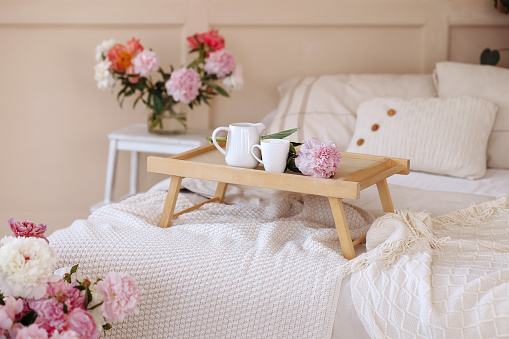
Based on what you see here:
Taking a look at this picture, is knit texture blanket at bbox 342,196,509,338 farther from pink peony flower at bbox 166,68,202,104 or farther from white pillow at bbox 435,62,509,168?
pink peony flower at bbox 166,68,202,104

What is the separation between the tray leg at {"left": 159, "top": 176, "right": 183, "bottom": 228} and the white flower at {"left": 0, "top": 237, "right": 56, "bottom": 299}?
19.8 inches

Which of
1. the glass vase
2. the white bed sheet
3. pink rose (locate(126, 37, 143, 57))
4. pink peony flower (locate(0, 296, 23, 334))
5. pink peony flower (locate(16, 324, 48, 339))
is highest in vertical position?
pink rose (locate(126, 37, 143, 57))

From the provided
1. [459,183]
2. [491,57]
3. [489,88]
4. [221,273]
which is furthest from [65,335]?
[491,57]

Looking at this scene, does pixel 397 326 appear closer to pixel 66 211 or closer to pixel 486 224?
pixel 486 224

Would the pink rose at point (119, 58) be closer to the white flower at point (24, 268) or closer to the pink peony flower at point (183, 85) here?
the pink peony flower at point (183, 85)


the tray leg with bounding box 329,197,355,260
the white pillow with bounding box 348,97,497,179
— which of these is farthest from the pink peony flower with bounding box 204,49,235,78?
the tray leg with bounding box 329,197,355,260

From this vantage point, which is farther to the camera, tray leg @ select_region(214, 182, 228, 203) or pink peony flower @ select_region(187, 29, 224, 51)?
pink peony flower @ select_region(187, 29, 224, 51)

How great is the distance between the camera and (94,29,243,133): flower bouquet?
2.48 m

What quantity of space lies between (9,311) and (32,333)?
7 centimetres

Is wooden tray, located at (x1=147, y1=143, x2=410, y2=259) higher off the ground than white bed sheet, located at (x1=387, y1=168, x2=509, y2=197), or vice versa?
wooden tray, located at (x1=147, y1=143, x2=410, y2=259)

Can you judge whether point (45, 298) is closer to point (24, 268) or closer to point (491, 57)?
point (24, 268)

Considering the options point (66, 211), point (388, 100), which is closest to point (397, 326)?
point (388, 100)

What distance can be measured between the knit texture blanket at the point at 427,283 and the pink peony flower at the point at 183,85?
3.91ft

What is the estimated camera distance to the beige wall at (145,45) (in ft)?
9.09
